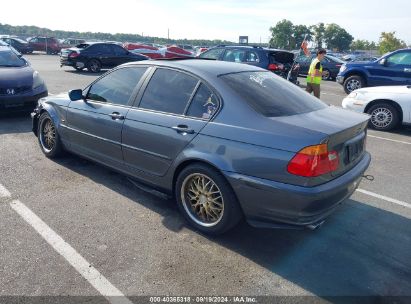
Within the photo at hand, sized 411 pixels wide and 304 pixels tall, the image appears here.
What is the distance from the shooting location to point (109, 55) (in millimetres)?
18609

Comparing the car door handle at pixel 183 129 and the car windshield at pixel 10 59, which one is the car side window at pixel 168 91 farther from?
the car windshield at pixel 10 59

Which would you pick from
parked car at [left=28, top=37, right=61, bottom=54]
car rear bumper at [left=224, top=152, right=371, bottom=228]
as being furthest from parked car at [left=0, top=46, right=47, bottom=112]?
parked car at [left=28, top=37, right=61, bottom=54]

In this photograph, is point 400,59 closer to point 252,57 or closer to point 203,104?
point 252,57

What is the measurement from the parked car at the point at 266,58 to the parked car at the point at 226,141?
7992 millimetres

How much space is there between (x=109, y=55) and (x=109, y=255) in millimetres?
17189

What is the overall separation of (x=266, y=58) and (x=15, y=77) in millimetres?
7578

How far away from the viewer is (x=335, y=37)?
11281 centimetres

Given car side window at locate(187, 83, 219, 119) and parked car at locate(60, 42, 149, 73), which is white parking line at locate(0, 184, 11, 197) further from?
parked car at locate(60, 42, 149, 73)

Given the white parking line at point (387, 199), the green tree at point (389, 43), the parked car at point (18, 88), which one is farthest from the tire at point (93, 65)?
the green tree at point (389, 43)

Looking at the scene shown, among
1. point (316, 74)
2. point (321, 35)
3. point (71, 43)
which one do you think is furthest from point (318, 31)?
point (316, 74)

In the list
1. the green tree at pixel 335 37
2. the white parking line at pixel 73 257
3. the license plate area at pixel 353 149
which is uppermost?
the green tree at pixel 335 37

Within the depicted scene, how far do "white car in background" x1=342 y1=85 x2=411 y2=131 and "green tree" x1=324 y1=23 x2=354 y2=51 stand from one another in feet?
378

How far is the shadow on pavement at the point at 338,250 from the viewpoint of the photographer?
2.81 meters

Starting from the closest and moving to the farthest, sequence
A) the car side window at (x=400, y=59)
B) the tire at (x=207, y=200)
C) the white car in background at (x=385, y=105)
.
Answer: the tire at (x=207, y=200) → the white car in background at (x=385, y=105) → the car side window at (x=400, y=59)
